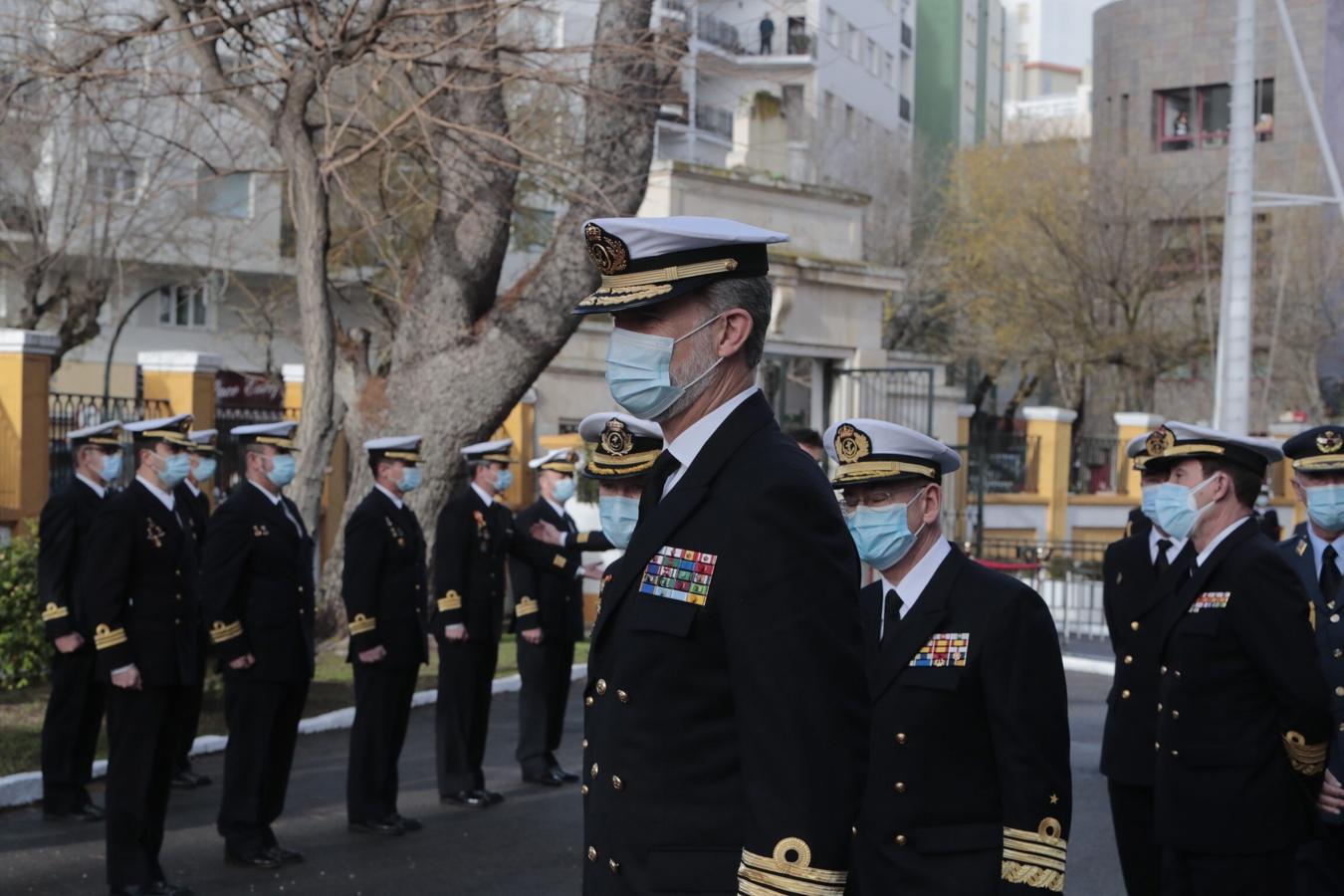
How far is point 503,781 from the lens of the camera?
1166cm

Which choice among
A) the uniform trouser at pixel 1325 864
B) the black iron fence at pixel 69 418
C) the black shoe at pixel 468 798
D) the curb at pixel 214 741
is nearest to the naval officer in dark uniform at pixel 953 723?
the uniform trouser at pixel 1325 864

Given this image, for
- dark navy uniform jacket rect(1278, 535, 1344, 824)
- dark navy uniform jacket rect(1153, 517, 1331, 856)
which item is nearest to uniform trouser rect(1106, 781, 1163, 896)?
dark navy uniform jacket rect(1153, 517, 1331, 856)

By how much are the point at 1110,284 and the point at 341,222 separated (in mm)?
19153

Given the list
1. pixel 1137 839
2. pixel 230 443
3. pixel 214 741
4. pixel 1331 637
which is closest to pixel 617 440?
pixel 1137 839

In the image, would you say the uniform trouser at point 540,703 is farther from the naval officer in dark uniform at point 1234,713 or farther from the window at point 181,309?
the window at point 181,309

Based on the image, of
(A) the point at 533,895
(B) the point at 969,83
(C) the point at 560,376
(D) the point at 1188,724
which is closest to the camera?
(D) the point at 1188,724

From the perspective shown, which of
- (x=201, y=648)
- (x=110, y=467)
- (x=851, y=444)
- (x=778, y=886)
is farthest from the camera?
(x=110, y=467)

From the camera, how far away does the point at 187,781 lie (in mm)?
11055

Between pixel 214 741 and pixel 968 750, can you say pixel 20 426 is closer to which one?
pixel 214 741

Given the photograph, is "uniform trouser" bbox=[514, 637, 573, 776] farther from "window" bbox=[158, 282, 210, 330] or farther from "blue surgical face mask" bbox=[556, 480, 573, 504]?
"window" bbox=[158, 282, 210, 330]

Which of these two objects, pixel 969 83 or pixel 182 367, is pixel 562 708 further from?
pixel 969 83

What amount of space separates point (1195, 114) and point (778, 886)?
4503 centimetres

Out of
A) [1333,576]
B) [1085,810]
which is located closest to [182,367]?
[1085,810]

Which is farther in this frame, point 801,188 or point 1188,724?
point 801,188
